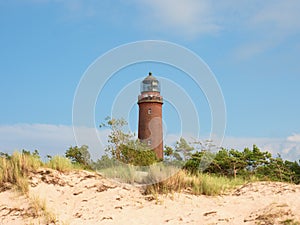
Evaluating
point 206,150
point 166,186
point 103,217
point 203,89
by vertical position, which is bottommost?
point 103,217

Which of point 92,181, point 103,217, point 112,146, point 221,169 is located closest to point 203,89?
point 221,169

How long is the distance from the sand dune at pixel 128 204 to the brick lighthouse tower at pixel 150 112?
22250 millimetres

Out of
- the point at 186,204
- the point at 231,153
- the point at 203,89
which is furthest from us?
the point at 231,153

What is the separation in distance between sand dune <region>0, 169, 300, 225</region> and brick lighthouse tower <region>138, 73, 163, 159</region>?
22.3 m

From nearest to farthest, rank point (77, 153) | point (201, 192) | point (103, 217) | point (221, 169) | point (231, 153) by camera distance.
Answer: point (103, 217) < point (201, 192) < point (221, 169) < point (231, 153) < point (77, 153)

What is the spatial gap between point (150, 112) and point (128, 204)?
83.6ft

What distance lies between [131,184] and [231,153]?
8.07 metres

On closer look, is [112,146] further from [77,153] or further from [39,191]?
[39,191]

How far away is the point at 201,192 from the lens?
408 inches

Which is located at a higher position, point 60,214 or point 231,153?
point 231,153

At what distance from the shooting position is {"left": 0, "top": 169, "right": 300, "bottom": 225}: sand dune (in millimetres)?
8695

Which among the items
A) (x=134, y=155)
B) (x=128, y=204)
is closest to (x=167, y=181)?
(x=128, y=204)

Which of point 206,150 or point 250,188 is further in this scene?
point 206,150

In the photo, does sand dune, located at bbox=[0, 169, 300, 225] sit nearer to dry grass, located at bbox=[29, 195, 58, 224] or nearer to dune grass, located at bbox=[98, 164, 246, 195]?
dry grass, located at bbox=[29, 195, 58, 224]
